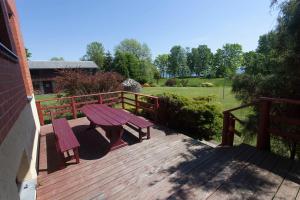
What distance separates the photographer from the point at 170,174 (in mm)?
2959

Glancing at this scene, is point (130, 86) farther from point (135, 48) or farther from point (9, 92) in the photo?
point (135, 48)

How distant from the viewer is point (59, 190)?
2682 mm

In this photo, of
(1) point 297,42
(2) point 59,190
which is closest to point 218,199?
(2) point 59,190

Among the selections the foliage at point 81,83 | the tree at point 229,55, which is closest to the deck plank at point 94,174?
the foliage at point 81,83

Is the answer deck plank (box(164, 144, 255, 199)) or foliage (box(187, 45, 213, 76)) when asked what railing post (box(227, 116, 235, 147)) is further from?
foliage (box(187, 45, 213, 76))

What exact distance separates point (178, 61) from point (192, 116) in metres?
54.1

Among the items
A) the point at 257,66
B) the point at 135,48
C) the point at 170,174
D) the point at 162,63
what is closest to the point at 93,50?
the point at 135,48

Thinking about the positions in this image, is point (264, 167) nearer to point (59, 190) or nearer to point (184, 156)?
point (184, 156)

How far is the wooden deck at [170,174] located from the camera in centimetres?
240

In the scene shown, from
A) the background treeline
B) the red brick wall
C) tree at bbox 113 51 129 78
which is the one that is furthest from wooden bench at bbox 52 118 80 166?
the background treeline

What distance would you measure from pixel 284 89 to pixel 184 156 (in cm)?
229

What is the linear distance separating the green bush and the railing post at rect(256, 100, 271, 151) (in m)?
1.76

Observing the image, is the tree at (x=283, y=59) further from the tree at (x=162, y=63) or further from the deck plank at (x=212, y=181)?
the tree at (x=162, y=63)

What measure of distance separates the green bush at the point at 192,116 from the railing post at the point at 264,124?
176 cm
